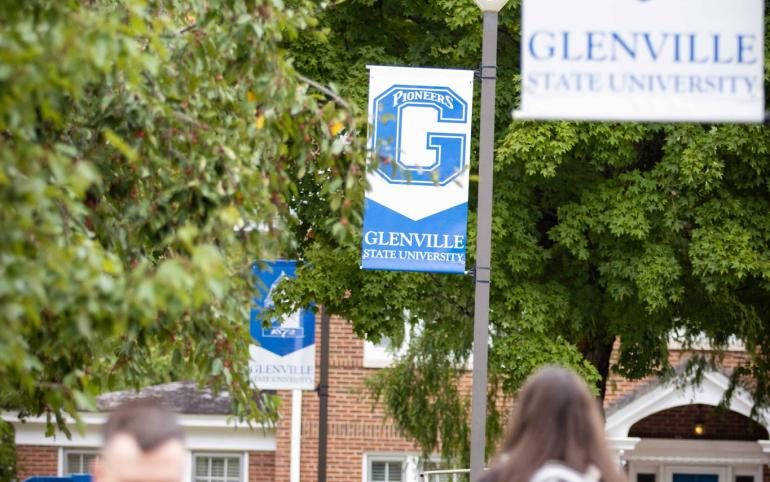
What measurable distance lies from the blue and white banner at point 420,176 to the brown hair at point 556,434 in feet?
21.3

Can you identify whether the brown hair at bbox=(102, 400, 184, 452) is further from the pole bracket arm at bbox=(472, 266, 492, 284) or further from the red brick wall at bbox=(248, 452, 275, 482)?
the red brick wall at bbox=(248, 452, 275, 482)

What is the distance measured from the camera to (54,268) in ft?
15.7

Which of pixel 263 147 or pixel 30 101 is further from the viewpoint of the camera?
pixel 263 147

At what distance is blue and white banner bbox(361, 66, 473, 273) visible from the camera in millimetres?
10695

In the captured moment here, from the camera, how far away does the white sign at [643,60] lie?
5992 mm

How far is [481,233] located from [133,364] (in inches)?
141

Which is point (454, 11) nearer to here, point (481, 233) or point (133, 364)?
point (481, 233)

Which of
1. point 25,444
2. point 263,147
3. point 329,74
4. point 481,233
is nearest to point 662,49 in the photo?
point 263,147

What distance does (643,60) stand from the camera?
6.12 m

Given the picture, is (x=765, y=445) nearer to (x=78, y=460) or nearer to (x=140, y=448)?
(x=78, y=460)

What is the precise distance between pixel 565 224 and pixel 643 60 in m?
8.38

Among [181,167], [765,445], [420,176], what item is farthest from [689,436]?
[181,167]

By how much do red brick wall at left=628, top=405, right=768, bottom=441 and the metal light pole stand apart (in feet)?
44.0

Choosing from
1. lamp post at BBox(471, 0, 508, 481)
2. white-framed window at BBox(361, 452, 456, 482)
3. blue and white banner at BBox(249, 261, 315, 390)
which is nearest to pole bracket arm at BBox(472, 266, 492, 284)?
lamp post at BBox(471, 0, 508, 481)
